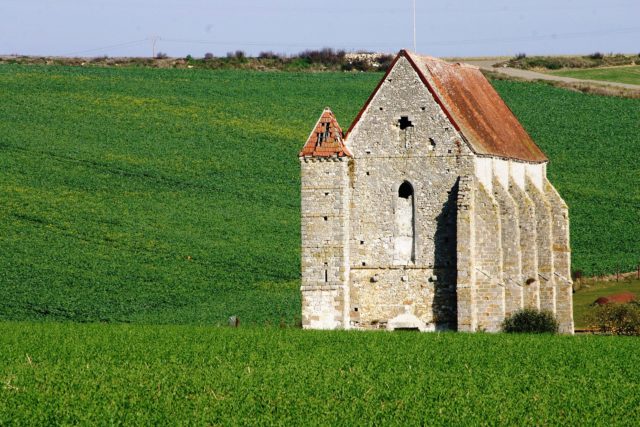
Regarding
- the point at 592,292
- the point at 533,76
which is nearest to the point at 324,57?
the point at 533,76

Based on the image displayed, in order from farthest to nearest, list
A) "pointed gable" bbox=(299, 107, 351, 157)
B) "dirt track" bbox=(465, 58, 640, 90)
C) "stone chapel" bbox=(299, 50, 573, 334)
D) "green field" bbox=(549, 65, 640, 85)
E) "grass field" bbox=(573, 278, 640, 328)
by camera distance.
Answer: "green field" bbox=(549, 65, 640, 85)
"dirt track" bbox=(465, 58, 640, 90)
"grass field" bbox=(573, 278, 640, 328)
"pointed gable" bbox=(299, 107, 351, 157)
"stone chapel" bbox=(299, 50, 573, 334)

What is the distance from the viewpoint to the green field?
330 feet

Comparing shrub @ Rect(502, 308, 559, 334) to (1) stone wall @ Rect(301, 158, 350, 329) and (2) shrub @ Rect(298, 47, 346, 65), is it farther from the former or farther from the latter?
(2) shrub @ Rect(298, 47, 346, 65)

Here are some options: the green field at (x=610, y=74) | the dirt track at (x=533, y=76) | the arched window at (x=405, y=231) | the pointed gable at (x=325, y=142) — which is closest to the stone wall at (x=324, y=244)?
the pointed gable at (x=325, y=142)

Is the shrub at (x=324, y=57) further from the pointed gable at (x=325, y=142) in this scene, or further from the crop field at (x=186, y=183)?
the pointed gable at (x=325, y=142)

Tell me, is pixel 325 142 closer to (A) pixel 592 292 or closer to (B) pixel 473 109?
(B) pixel 473 109

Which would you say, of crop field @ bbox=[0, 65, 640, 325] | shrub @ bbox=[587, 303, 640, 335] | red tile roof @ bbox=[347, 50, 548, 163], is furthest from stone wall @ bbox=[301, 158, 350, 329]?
shrub @ bbox=[587, 303, 640, 335]

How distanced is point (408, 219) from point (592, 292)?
13963mm

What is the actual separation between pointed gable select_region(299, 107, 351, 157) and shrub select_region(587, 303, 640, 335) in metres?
9.42

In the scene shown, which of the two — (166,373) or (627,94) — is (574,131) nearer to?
(627,94)

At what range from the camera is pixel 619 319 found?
1779 inches

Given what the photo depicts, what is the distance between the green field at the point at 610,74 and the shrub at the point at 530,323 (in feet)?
186

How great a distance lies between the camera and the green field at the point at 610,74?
3964 inches

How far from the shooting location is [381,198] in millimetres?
46188
